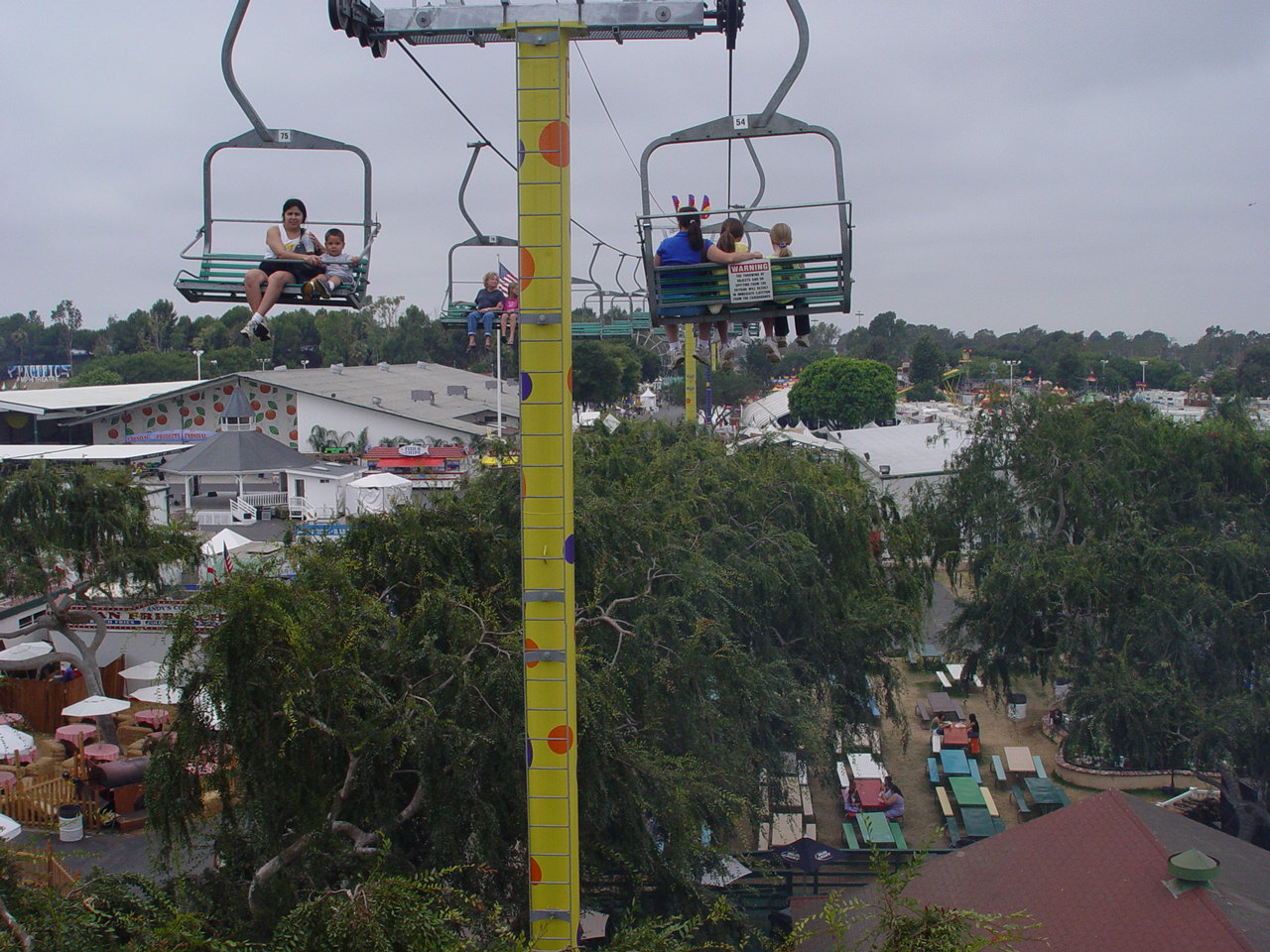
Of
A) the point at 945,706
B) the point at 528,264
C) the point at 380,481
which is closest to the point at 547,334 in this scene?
the point at 528,264

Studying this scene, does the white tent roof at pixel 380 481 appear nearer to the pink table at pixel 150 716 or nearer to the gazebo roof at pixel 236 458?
the gazebo roof at pixel 236 458

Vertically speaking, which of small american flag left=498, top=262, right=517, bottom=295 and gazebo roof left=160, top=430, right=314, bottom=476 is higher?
small american flag left=498, top=262, right=517, bottom=295

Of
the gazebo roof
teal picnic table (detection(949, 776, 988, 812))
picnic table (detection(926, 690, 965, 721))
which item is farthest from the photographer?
the gazebo roof

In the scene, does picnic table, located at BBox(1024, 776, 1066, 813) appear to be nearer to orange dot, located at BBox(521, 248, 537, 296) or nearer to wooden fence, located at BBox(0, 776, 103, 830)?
wooden fence, located at BBox(0, 776, 103, 830)

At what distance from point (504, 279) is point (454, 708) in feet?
31.1

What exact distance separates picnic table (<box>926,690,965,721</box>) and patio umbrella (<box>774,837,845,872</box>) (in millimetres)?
8770

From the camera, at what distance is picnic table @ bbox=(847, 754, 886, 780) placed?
1928 centimetres

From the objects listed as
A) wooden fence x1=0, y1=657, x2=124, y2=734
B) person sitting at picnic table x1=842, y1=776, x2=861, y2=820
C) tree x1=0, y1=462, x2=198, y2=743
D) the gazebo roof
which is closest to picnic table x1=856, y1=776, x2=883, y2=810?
person sitting at picnic table x1=842, y1=776, x2=861, y2=820

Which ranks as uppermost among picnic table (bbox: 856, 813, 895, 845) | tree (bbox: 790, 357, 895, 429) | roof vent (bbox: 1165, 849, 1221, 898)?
tree (bbox: 790, 357, 895, 429)

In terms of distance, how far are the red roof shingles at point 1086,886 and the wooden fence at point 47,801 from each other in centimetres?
1150

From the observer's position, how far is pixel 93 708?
55.7 feet

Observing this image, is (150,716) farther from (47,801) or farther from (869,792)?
(869,792)

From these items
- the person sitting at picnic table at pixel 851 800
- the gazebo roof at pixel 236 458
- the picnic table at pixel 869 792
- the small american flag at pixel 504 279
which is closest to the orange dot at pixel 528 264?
the small american flag at pixel 504 279

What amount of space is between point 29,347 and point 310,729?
477 feet
